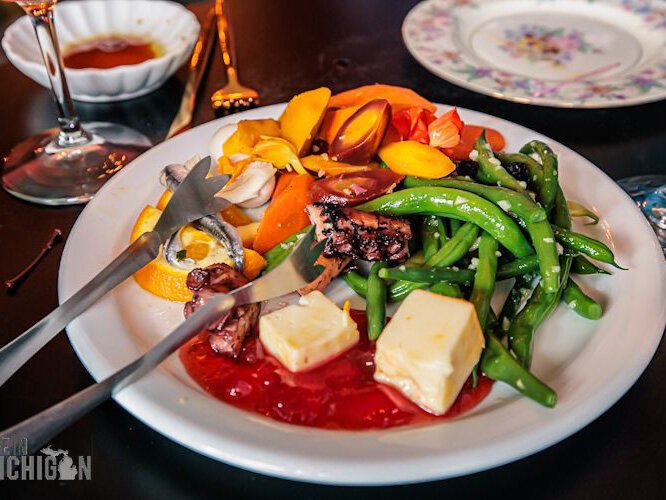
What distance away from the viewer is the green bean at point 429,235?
1690 millimetres

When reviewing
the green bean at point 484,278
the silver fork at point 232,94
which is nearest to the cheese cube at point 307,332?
the green bean at point 484,278

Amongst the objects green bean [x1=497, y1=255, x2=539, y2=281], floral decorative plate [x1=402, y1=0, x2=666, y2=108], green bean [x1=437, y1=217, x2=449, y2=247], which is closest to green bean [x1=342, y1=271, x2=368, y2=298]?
green bean [x1=437, y1=217, x2=449, y2=247]

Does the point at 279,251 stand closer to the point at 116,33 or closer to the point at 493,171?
the point at 493,171

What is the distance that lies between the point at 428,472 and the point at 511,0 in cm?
262

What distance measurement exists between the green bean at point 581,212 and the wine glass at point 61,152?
142 centimetres

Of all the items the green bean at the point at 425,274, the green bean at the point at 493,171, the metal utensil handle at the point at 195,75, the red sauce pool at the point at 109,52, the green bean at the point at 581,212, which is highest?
the green bean at the point at 493,171

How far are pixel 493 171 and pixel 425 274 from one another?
1.26ft

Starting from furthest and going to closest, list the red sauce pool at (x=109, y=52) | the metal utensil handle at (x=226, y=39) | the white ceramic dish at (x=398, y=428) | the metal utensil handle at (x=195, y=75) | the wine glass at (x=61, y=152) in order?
1. the metal utensil handle at (x=226, y=39)
2. the red sauce pool at (x=109, y=52)
3. the metal utensil handle at (x=195, y=75)
4. the wine glass at (x=61, y=152)
5. the white ceramic dish at (x=398, y=428)

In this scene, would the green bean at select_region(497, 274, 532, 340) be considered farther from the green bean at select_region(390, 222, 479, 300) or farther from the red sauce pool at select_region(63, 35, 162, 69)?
the red sauce pool at select_region(63, 35, 162, 69)

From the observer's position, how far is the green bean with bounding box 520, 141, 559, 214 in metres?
1.75

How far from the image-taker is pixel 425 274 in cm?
155

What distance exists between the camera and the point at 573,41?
2.95 meters

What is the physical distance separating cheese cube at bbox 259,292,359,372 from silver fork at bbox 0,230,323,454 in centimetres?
6

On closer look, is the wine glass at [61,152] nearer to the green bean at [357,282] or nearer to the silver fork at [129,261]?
the silver fork at [129,261]
